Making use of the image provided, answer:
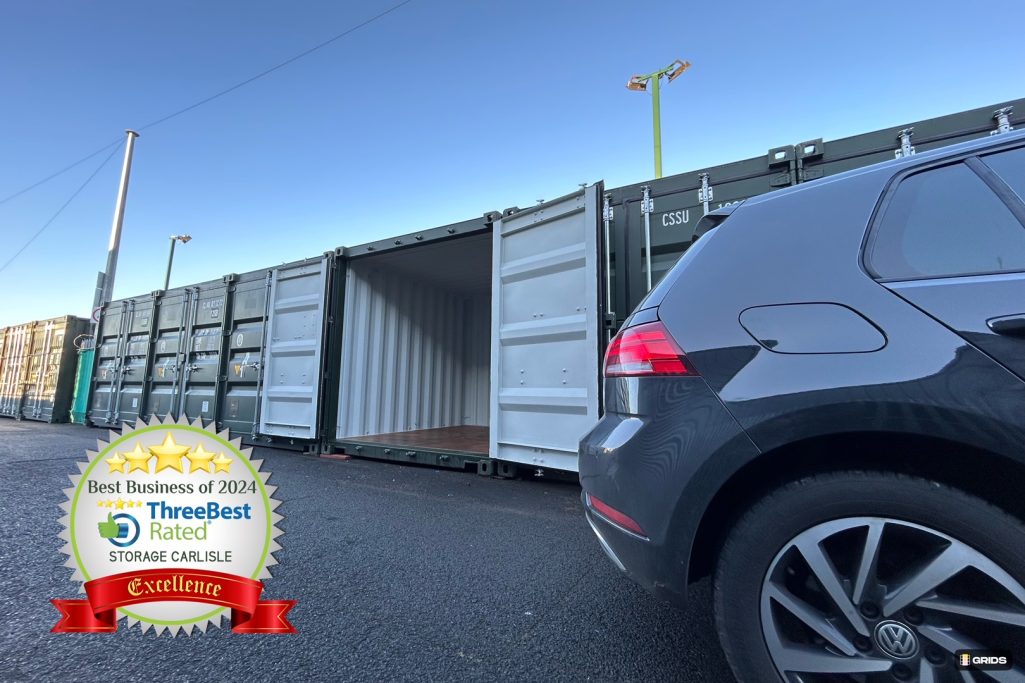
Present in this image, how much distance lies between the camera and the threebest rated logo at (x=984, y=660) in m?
0.87

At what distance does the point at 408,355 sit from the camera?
693cm

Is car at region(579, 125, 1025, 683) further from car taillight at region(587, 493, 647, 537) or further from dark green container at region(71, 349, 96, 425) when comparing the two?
dark green container at region(71, 349, 96, 425)

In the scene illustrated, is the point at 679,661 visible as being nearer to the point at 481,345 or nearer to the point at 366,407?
the point at 366,407

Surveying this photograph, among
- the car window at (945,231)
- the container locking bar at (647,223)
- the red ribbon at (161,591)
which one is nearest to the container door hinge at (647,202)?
the container locking bar at (647,223)

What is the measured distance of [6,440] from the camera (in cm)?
675

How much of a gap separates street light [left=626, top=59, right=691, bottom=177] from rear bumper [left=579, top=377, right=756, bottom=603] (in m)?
8.40

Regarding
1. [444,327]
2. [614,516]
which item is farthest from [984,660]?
[444,327]

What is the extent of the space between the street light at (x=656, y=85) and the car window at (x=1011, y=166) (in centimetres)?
799

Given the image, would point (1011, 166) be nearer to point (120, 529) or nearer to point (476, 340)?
point (120, 529)

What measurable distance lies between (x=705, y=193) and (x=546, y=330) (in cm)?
172

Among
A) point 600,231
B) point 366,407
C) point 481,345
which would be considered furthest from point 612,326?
point 481,345

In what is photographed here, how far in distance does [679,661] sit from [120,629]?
2.11 m

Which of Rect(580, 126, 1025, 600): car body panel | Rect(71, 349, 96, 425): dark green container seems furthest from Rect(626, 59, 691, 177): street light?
Rect(71, 349, 96, 425): dark green container

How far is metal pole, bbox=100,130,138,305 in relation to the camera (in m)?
11.7
